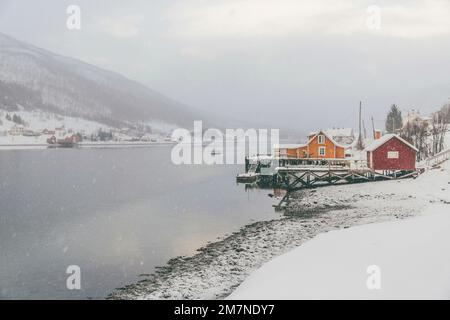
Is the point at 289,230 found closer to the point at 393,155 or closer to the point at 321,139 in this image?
the point at 393,155

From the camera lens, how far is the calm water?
19031mm

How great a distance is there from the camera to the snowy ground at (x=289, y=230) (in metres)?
16.5

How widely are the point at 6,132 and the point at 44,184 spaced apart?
157410mm

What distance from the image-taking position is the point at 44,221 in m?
32.4

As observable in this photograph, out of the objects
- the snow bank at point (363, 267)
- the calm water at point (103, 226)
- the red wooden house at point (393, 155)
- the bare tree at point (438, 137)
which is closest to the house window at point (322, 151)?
the red wooden house at point (393, 155)

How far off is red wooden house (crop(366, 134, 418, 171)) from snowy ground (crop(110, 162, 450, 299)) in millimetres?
2740

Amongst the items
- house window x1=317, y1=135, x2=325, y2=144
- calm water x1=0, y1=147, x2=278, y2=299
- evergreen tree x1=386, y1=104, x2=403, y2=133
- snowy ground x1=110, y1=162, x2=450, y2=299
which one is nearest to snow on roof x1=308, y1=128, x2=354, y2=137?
evergreen tree x1=386, y1=104, x2=403, y2=133

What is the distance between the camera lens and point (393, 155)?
44.2m

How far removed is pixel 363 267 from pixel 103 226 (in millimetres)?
21563

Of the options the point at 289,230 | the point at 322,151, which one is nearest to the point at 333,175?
the point at 322,151

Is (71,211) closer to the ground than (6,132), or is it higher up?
closer to the ground

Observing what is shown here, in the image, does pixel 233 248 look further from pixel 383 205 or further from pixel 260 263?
pixel 383 205

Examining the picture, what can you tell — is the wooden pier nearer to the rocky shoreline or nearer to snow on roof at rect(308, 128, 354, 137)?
the rocky shoreline
